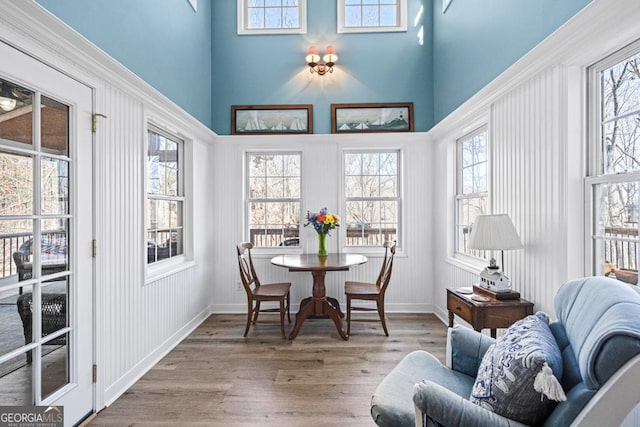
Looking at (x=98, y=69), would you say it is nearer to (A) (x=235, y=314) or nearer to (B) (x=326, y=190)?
(B) (x=326, y=190)

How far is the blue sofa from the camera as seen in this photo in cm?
93

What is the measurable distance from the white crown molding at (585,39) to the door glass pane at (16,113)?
2.84m

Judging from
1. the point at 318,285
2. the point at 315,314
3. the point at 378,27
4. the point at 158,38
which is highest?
the point at 378,27

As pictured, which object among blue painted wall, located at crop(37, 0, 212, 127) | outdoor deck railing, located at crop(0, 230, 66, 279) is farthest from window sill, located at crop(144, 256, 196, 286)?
blue painted wall, located at crop(37, 0, 212, 127)

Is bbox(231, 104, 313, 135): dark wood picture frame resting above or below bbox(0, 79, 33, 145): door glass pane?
above

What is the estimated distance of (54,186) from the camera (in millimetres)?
1785

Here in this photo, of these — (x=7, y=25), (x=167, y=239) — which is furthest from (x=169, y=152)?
(x=7, y=25)

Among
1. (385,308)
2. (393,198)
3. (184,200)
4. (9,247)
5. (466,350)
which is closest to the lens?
(9,247)

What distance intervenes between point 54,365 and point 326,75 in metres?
3.82

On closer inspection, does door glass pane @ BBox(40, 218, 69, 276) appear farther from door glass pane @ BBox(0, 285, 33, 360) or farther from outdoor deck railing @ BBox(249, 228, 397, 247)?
outdoor deck railing @ BBox(249, 228, 397, 247)

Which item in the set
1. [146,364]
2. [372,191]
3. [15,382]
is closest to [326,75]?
[372,191]

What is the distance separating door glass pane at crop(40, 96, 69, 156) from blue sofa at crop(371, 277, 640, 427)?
2.15 metres

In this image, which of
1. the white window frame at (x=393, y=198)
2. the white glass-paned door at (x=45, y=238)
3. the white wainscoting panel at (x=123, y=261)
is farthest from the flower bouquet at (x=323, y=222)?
the white glass-paned door at (x=45, y=238)

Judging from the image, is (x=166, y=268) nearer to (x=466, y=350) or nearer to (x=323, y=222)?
(x=323, y=222)
